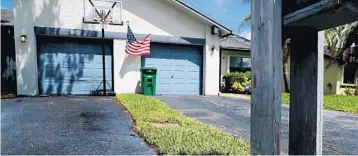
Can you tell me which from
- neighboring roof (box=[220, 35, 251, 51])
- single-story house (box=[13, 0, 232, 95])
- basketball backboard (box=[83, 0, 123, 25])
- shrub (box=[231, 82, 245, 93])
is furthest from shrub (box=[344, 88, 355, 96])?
basketball backboard (box=[83, 0, 123, 25])

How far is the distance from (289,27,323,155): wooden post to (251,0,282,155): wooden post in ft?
1.09

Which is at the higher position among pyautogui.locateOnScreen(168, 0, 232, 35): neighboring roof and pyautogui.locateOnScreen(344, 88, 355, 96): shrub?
pyautogui.locateOnScreen(168, 0, 232, 35): neighboring roof

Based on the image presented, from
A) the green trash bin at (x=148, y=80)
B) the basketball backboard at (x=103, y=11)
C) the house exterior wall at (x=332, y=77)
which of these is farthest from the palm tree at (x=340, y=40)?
the basketball backboard at (x=103, y=11)

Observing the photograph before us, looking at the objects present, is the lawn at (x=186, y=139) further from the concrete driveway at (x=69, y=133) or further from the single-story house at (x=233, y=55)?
the single-story house at (x=233, y=55)

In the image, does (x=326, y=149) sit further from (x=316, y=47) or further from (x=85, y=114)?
(x=85, y=114)

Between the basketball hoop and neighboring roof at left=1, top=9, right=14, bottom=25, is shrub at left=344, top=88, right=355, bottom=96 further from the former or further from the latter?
neighboring roof at left=1, top=9, right=14, bottom=25

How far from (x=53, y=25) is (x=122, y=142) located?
892 centimetres

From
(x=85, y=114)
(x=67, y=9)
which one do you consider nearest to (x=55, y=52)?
(x=67, y=9)

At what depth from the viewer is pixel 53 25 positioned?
11.5 m

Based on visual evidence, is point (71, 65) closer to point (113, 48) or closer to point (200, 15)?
point (113, 48)

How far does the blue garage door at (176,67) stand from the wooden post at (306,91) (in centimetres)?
1056

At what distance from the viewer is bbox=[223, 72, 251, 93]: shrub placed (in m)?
15.4

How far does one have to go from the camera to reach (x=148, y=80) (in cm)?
1223

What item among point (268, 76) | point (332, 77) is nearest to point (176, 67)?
point (268, 76)
